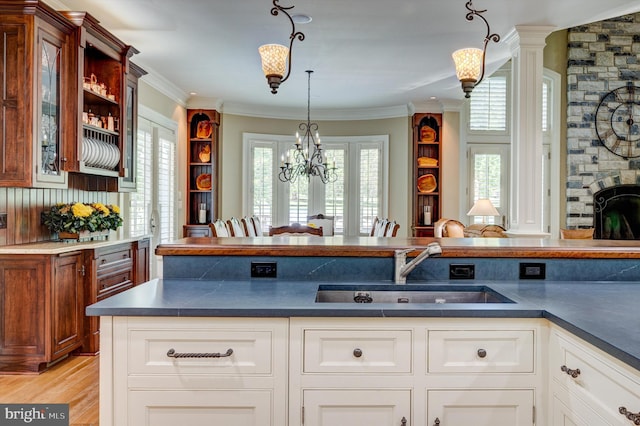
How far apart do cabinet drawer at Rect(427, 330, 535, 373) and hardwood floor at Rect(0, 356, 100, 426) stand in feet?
6.54

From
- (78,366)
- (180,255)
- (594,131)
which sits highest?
(594,131)

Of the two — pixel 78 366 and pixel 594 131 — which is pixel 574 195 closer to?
pixel 594 131

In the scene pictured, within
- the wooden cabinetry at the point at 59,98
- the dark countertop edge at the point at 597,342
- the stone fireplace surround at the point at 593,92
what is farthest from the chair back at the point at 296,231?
the stone fireplace surround at the point at 593,92

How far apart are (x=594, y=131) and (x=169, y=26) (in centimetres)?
643

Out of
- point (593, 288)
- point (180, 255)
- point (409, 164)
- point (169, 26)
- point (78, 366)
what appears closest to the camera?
point (593, 288)

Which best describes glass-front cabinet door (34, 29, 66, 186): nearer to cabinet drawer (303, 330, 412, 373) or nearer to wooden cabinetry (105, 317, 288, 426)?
wooden cabinetry (105, 317, 288, 426)

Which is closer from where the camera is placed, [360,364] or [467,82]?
[360,364]

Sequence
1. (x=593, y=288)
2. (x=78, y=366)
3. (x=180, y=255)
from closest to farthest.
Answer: (x=593, y=288)
(x=180, y=255)
(x=78, y=366)

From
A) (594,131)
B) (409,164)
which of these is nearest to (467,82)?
(409,164)

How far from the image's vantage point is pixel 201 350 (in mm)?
1528

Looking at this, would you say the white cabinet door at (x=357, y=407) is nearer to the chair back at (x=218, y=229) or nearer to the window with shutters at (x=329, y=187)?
the chair back at (x=218, y=229)

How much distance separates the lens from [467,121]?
25.9 feet

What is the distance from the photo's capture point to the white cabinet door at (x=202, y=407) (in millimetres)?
1516

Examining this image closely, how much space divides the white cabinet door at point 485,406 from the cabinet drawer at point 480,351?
0.25 feet
